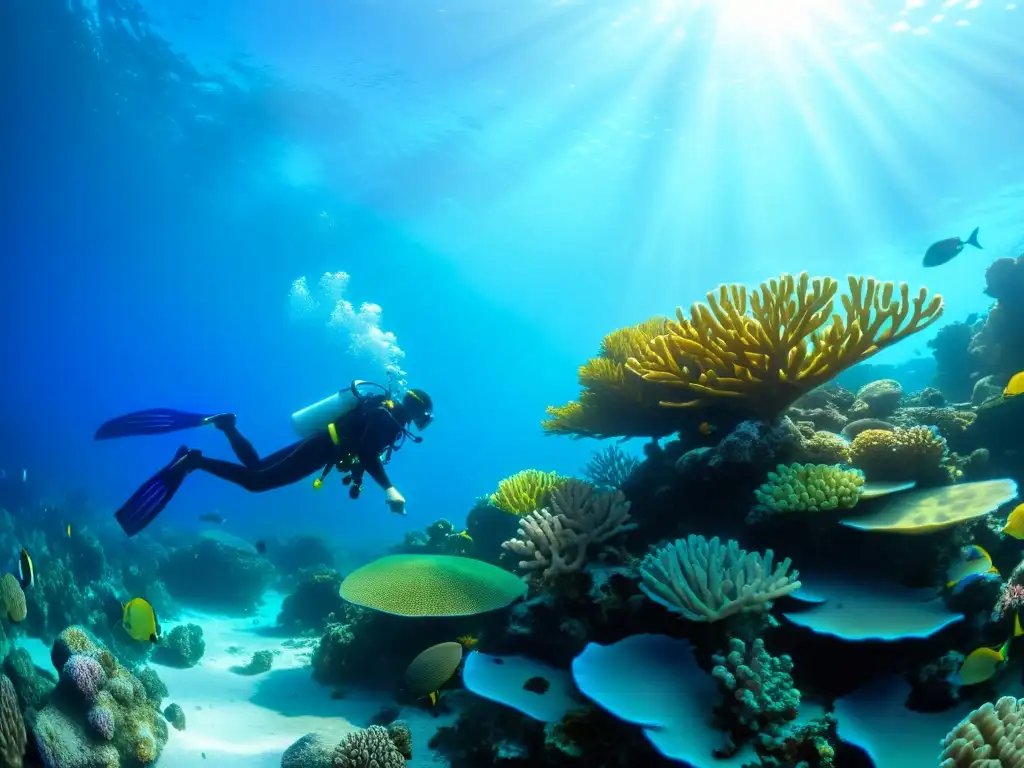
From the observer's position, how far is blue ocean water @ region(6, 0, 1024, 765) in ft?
66.7

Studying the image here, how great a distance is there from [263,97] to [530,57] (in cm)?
1378

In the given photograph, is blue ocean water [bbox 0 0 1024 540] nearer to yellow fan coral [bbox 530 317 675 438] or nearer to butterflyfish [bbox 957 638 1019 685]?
yellow fan coral [bbox 530 317 675 438]

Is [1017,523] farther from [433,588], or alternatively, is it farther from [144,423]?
[144,423]

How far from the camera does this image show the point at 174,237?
42844mm

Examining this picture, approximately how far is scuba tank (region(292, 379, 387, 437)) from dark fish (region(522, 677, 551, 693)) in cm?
387

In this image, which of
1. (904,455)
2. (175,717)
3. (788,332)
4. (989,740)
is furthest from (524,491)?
(989,740)

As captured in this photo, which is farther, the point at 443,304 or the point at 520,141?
the point at 443,304

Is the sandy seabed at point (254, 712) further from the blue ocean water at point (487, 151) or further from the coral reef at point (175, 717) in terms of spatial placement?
the blue ocean water at point (487, 151)

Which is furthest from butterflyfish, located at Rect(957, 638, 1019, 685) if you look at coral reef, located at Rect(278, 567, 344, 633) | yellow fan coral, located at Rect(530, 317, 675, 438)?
coral reef, located at Rect(278, 567, 344, 633)

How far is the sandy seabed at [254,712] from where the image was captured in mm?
4996

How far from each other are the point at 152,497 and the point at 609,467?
6733 millimetres

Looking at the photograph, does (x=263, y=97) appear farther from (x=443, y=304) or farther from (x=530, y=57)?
(x=443, y=304)

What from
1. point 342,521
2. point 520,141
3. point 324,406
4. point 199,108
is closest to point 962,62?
point 520,141

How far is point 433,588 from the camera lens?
5.32 meters
